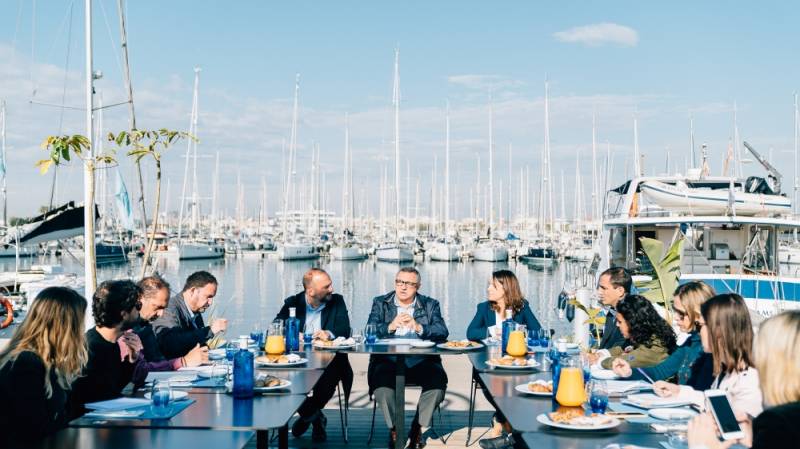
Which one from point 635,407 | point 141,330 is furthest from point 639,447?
point 141,330

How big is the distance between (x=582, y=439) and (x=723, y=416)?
534mm

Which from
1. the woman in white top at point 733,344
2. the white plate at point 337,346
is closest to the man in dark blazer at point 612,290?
the white plate at point 337,346

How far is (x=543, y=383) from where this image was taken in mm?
3904

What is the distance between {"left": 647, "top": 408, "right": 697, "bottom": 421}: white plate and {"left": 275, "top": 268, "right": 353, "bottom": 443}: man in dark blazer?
296cm

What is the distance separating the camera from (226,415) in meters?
3.29

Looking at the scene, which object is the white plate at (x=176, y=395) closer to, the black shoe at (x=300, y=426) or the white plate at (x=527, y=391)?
the white plate at (x=527, y=391)

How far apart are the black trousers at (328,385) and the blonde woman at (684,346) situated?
2342mm

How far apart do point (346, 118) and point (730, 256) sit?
3802cm

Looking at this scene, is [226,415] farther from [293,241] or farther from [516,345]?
[293,241]

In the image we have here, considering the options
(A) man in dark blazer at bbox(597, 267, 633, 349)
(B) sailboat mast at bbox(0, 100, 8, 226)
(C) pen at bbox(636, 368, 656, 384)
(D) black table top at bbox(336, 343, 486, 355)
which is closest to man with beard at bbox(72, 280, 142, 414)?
(D) black table top at bbox(336, 343, 486, 355)

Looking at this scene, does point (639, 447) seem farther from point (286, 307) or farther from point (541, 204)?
point (541, 204)

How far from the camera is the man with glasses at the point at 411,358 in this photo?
221 inches

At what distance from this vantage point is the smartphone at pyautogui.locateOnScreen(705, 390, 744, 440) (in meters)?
2.66

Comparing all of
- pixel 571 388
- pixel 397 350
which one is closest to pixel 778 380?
pixel 571 388
